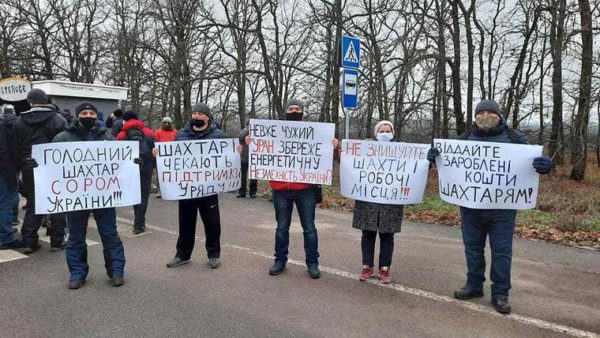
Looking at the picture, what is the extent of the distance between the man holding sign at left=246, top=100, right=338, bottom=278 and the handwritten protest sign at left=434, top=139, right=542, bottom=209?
1390 millimetres

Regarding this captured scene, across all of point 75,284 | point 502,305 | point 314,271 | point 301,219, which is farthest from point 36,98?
point 502,305

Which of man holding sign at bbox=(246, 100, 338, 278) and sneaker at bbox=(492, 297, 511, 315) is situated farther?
man holding sign at bbox=(246, 100, 338, 278)

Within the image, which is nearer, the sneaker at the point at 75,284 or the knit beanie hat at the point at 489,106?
the knit beanie hat at the point at 489,106

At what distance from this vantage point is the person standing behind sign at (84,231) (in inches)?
190

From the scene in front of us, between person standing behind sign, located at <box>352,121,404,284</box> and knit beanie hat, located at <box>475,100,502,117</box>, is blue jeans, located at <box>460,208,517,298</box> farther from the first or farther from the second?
knit beanie hat, located at <box>475,100,502,117</box>

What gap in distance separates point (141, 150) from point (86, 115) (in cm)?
273

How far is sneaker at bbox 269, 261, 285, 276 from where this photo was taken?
5.23 metres

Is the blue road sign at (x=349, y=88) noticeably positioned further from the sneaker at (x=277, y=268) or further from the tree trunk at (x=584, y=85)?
the tree trunk at (x=584, y=85)

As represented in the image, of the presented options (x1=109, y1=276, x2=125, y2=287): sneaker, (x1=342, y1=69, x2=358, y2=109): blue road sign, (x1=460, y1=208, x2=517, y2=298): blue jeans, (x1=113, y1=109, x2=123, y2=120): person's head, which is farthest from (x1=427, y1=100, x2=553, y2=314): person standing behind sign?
(x1=113, y1=109, x2=123, y2=120): person's head

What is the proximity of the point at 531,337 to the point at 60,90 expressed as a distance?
13973mm

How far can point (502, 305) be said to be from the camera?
425cm

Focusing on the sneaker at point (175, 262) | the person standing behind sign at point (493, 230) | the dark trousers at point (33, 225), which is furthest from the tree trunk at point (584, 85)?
the dark trousers at point (33, 225)

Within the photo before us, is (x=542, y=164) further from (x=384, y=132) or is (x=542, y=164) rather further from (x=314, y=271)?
(x=314, y=271)

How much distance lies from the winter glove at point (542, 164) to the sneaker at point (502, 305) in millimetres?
1234
